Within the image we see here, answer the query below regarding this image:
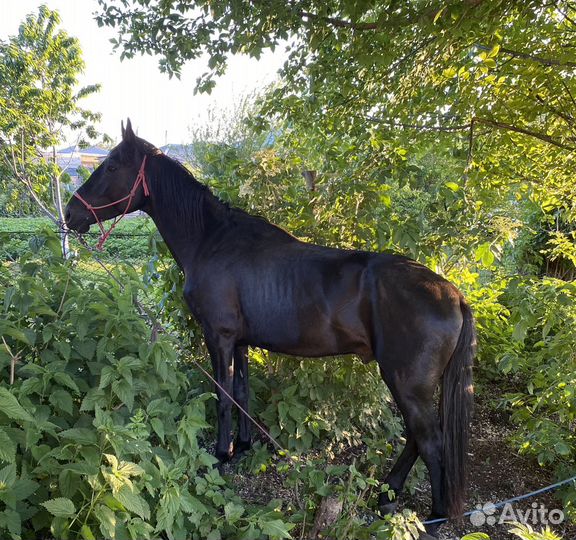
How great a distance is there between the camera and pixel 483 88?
→ 2.90m

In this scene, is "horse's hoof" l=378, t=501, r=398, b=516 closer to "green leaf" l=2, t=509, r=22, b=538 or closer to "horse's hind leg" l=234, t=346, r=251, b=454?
"horse's hind leg" l=234, t=346, r=251, b=454

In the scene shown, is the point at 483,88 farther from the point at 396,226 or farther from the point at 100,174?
the point at 100,174

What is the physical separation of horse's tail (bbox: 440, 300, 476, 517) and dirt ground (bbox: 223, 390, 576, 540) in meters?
0.25

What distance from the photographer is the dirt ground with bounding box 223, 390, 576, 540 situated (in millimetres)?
2447

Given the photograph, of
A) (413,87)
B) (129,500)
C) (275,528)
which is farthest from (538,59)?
(129,500)

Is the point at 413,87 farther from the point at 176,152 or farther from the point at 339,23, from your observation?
the point at 176,152

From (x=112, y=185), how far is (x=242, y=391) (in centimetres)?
167

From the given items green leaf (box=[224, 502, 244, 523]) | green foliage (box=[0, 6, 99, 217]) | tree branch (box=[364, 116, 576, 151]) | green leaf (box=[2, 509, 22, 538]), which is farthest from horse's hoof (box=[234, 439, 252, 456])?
green foliage (box=[0, 6, 99, 217])

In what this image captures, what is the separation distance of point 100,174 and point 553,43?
3107mm

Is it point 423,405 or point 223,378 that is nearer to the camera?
point 423,405

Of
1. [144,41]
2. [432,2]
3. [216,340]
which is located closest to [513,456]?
[216,340]

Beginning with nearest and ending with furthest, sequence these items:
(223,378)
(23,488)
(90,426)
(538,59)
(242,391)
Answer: (23,488) < (90,426) < (538,59) < (223,378) < (242,391)

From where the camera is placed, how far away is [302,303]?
2.55 metres

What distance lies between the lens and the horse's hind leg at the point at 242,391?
2977 millimetres
